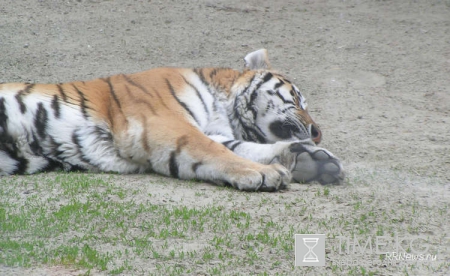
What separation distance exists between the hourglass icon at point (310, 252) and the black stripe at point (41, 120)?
7.02 feet

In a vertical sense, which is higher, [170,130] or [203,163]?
[170,130]

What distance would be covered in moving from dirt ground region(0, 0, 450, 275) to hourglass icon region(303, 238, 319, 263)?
3.82 feet

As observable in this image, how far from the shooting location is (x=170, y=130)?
4293 millimetres

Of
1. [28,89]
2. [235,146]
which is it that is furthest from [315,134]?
[28,89]

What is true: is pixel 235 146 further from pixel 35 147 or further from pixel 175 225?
pixel 175 225

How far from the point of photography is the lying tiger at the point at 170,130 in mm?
4141

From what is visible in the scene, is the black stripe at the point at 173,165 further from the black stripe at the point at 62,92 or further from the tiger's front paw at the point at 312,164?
the black stripe at the point at 62,92

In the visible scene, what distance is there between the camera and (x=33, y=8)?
8.34 metres

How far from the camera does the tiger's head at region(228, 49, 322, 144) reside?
16.1ft

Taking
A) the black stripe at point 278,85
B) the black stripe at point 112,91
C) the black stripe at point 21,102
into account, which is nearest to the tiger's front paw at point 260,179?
the black stripe at point 112,91

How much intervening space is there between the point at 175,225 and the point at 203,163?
2.87 ft

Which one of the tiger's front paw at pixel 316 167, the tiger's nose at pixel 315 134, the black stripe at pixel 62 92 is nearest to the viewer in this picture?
the tiger's front paw at pixel 316 167

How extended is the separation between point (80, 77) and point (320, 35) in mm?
2947

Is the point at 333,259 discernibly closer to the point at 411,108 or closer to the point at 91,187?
the point at 91,187
